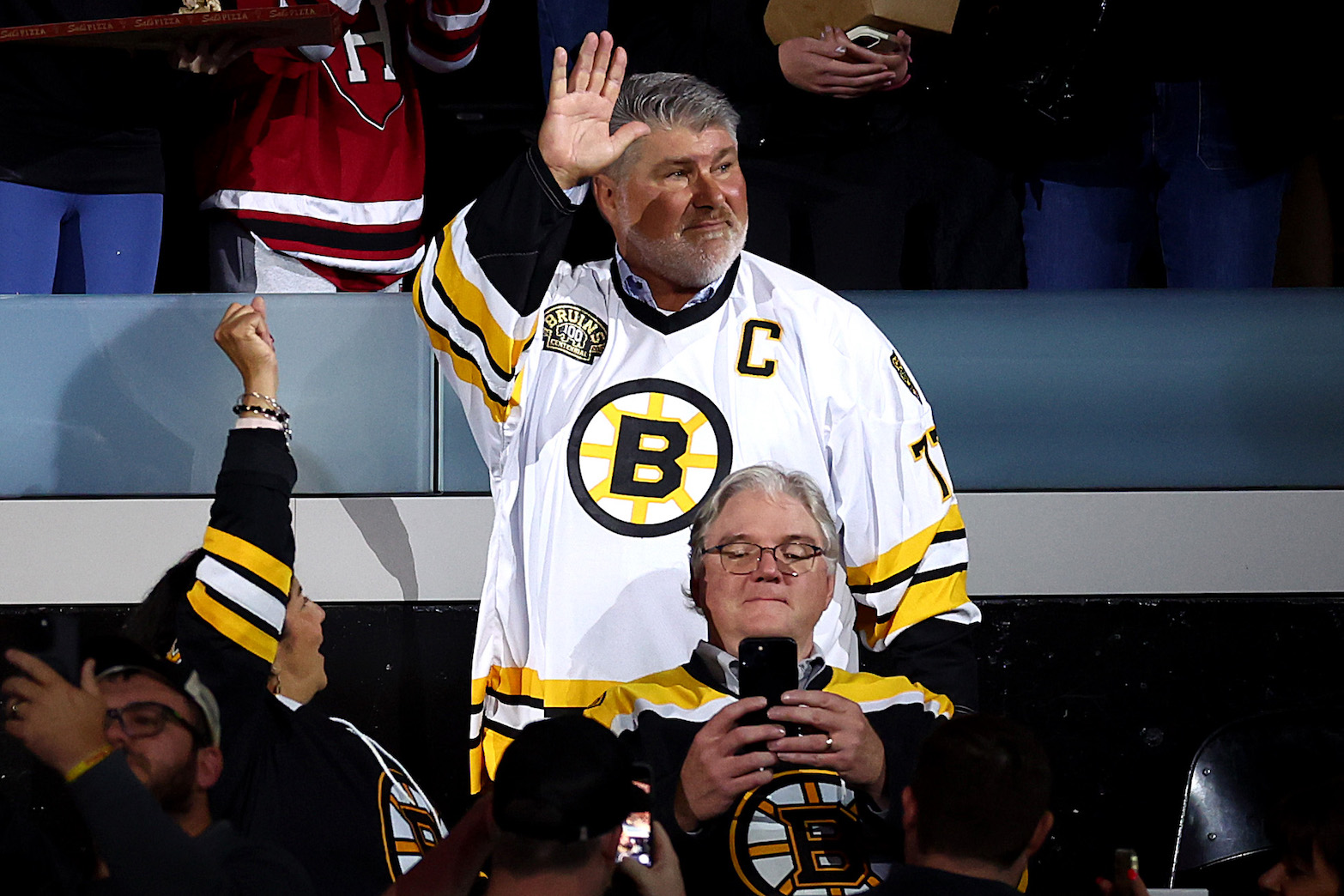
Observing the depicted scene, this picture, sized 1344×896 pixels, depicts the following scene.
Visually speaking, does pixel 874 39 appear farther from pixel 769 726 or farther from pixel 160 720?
pixel 160 720

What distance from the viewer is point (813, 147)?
2389mm

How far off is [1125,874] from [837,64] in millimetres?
1332

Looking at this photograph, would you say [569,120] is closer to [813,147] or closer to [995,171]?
[813,147]

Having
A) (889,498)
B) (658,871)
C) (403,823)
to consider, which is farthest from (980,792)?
(403,823)

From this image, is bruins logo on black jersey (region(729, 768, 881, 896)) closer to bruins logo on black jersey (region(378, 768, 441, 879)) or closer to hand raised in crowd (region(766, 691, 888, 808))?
hand raised in crowd (region(766, 691, 888, 808))

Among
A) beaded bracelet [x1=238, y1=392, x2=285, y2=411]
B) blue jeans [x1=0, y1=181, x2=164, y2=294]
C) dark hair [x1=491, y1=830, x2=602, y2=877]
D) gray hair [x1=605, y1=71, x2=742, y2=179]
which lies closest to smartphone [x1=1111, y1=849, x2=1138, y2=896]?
dark hair [x1=491, y1=830, x2=602, y2=877]

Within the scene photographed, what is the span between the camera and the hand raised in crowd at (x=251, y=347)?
1975 mm

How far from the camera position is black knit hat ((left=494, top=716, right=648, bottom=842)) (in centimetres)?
130

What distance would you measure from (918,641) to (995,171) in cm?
101

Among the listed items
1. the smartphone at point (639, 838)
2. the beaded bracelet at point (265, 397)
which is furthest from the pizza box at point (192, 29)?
the smartphone at point (639, 838)

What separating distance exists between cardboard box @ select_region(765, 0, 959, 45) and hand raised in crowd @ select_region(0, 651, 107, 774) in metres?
1.47

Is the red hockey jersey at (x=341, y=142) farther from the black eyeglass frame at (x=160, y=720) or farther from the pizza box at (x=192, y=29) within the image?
the black eyeglass frame at (x=160, y=720)

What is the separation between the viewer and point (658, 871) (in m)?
1.52

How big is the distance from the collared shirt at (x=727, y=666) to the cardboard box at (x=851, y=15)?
3.43 feet
